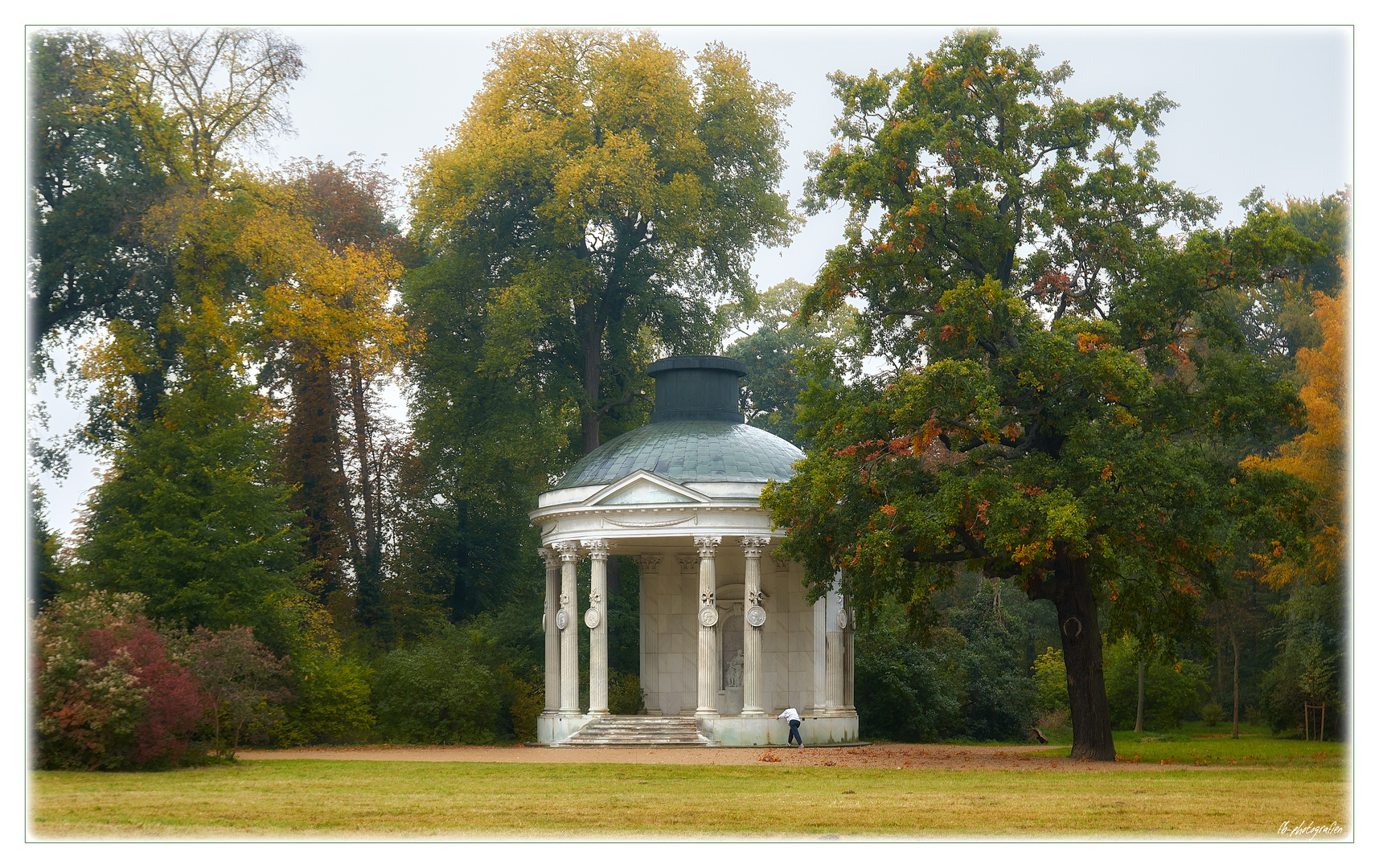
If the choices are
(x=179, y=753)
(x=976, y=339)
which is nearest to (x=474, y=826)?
(x=179, y=753)

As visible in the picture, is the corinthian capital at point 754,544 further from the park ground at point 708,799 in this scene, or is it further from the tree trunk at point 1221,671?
the tree trunk at point 1221,671

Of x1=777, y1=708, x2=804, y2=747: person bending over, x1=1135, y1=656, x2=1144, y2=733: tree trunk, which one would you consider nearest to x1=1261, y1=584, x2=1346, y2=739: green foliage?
x1=1135, y1=656, x2=1144, y2=733: tree trunk

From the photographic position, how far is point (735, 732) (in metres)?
32.8

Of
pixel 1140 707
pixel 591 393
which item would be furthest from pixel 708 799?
pixel 1140 707

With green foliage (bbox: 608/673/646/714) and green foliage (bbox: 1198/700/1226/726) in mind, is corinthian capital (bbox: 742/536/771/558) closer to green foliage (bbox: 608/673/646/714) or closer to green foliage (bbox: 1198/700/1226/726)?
green foliage (bbox: 608/673/646/714)

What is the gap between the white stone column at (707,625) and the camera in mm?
33531

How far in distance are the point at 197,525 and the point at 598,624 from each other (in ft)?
33.9

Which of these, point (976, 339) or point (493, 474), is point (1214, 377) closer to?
point (976, 339)

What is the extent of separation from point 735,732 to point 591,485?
7352 mm

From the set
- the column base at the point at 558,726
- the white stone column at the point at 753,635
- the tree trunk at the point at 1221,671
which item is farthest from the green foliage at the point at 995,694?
the column base at the point at 558,726

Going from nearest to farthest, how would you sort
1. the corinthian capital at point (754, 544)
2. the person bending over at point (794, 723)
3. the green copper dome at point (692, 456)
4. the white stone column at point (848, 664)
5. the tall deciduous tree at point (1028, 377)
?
the tall deciduous tree at point (1028, 377) → the person bending over at point (794, 723) → the corinthian capital at point (754, 544) → the green copper dome at point (692, 456) → the white stone column at point (848, 664)

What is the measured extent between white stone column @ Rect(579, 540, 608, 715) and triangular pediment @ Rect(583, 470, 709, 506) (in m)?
1.19

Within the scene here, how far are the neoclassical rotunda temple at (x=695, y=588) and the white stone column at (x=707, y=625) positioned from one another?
38mm

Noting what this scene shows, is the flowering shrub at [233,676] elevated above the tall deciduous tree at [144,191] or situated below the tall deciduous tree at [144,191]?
below
